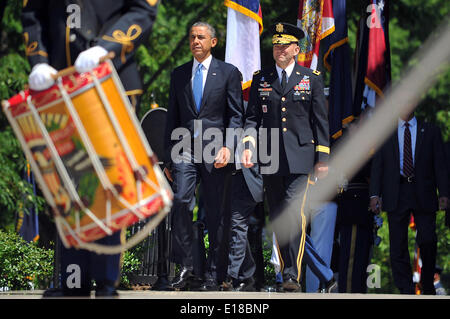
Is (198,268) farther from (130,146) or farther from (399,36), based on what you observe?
(399,36)

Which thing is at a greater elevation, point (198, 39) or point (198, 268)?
point (198, 39)

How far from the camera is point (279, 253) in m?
8.62

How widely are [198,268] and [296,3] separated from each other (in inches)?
327

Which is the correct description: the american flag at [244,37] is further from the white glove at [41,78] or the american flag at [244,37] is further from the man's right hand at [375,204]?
the white glove at [41,78]

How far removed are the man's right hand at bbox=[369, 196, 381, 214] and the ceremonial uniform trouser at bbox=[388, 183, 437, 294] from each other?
0.58 feet

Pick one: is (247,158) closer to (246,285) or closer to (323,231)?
(246,285)

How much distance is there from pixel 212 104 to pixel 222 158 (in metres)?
0.55

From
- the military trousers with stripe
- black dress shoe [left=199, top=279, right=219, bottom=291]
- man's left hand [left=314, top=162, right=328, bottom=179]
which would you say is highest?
man's left hand [left=314, top=162, right=328, bottom=179]

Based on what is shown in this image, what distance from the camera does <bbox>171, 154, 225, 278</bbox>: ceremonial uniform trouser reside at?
8.71 m

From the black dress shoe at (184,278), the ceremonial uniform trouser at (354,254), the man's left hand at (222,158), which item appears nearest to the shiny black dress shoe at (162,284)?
the black dress shoe at (184,278)

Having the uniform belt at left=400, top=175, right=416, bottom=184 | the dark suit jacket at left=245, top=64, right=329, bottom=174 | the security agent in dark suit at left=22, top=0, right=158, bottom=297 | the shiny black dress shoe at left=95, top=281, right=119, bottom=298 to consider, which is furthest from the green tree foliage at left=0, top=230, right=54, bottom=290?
the shiny black dress shoe at left=95, top=281, right=119, bottom=298

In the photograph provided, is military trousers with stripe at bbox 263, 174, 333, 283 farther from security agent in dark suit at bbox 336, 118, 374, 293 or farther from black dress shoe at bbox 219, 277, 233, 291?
security agent in dark suit at bbox 336, 118, 374, 293

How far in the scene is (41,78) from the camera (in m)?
5.68

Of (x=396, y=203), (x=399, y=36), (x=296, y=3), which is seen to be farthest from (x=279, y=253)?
(x=399, y=36)
